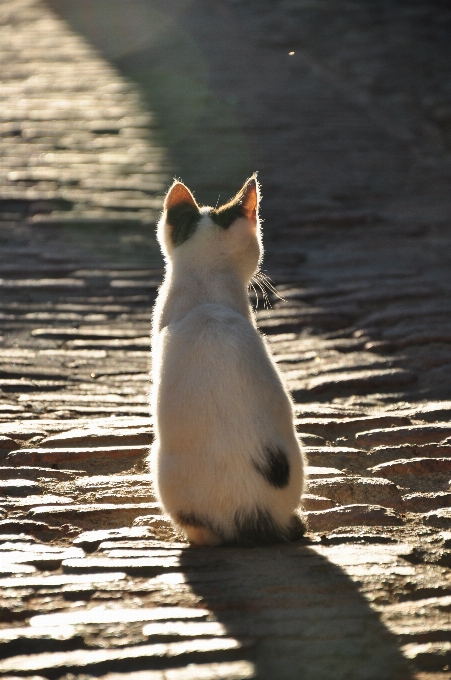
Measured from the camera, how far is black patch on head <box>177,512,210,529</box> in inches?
129

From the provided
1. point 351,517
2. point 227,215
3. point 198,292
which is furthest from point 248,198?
point 351,517

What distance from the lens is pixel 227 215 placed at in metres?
4.14

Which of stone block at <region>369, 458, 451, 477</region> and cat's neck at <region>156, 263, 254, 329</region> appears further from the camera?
stone block at <region>369, 458, 451, 477</region>

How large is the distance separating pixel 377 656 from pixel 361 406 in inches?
98.9

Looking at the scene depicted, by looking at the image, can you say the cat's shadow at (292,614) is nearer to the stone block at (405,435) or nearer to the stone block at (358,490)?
the stone block at (358,490)

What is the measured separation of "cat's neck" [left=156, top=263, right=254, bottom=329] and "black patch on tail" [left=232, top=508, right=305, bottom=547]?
2.99ft

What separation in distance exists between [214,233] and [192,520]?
1434 mm

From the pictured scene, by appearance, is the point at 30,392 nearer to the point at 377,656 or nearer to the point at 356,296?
the point at 356,296

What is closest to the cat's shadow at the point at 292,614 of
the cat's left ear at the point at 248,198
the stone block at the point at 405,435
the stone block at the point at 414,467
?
the stone block at the point at 414,467

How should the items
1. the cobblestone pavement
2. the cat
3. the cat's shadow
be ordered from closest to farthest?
the cat's shadow
the cobblestone pavement
the cat

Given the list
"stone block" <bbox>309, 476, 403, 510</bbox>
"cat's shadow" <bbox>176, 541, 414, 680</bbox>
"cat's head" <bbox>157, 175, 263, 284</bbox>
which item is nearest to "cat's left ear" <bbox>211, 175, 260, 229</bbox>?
"cat's head" <bbox>157, 175, 263, 284</bbox>

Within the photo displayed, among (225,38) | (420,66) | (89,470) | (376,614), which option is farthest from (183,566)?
(225,38)

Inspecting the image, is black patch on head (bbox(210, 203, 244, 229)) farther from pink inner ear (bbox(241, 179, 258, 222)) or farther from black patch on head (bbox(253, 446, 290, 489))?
black patch on head (bbox(253, 446, 290, 489))

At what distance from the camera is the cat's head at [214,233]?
4027 millimetres
